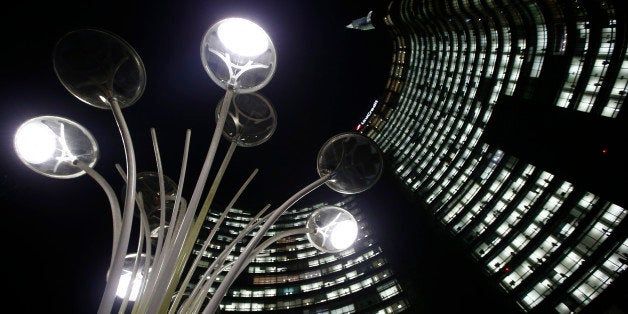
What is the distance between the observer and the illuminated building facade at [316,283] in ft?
117

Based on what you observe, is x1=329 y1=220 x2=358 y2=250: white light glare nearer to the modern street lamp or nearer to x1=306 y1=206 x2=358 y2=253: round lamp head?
x1=306 y1=206 x2=358 y2=253: round lamp head

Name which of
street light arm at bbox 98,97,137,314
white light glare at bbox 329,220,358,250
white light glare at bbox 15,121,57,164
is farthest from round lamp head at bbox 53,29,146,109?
white light glare at bbox 329,220,358,250

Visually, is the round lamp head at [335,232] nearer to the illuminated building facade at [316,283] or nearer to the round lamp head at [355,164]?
the round lamp head at [355,164]

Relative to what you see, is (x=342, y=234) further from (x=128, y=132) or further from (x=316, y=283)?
(x=316, y=283)

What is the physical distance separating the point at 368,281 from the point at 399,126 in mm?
33453

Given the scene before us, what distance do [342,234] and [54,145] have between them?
5524 millimetres

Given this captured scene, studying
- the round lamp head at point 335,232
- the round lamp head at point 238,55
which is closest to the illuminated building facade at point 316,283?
the round lamp head at point 335,232

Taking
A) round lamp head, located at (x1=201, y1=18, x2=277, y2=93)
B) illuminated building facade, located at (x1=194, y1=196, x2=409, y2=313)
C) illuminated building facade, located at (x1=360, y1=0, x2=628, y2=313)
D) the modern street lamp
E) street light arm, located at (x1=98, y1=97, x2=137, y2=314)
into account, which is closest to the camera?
street light arm, located at (x1=98, y1=97, x2=137, y2=314)

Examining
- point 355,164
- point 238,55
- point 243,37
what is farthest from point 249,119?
point 355,164

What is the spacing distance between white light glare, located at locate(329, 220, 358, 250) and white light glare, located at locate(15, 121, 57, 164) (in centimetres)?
536

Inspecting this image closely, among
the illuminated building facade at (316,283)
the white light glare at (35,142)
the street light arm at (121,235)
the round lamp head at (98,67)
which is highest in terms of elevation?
the illuminated building facade at (316,283)

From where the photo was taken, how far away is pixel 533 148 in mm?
27266

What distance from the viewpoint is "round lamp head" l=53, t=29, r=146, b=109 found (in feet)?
13.3

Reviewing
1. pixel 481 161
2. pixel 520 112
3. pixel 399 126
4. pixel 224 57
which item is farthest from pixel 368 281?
pixel 224 57
